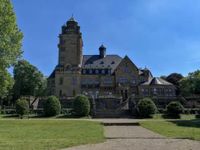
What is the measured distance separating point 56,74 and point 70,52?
6.46 m

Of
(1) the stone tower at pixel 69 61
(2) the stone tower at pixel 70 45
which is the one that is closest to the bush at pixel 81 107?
(1) the stone tower at pixel 69 61

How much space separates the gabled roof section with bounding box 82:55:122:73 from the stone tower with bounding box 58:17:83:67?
7.64ft

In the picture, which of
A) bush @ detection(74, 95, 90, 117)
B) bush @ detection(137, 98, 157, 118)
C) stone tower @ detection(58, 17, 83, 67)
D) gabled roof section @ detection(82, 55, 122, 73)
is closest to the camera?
bush @ detection(137, 98, 157, 118)

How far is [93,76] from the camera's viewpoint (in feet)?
253

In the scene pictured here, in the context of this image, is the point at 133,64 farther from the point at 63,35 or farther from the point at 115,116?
the point at 115,116

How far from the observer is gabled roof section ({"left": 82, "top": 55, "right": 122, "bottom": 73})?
258 feet

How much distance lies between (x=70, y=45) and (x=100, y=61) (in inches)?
334

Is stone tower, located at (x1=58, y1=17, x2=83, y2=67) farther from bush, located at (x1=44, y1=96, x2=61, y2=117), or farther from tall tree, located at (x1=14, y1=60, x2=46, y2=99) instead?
bush, located at (x1=44, y1=96, x2=61, y2=117)

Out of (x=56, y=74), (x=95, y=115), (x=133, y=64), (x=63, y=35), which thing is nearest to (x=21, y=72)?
(x=56, y=74)

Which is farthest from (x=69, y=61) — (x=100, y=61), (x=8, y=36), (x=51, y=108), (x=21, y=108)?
(x=8, y=36)

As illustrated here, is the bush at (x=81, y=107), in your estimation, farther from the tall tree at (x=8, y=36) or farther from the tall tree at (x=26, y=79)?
the tall tree at (x=26, y=79)

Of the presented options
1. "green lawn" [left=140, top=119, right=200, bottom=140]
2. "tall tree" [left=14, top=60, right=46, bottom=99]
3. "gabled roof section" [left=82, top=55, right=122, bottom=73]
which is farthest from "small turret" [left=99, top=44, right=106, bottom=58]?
"green lawn" [left=140, top=119, right=200, bottom=140]

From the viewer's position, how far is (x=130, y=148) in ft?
40.9

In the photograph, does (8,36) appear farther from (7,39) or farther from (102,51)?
(102,51)
